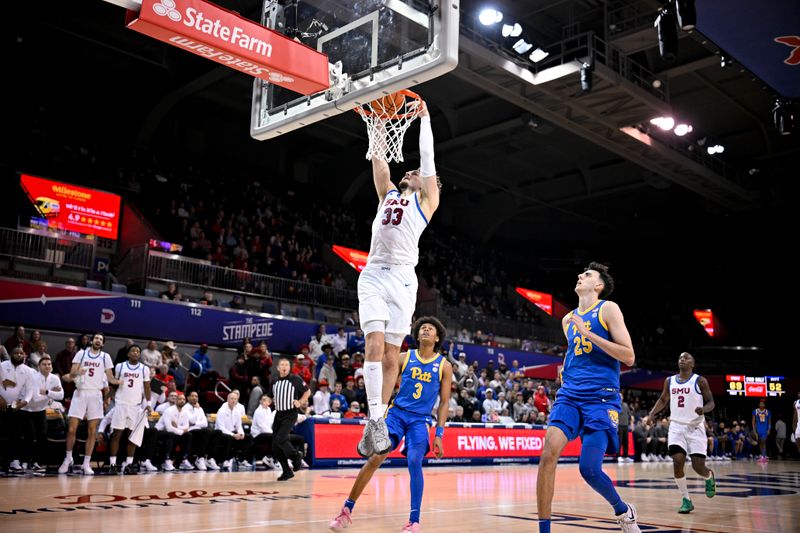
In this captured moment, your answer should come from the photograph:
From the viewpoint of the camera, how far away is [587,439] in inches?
206

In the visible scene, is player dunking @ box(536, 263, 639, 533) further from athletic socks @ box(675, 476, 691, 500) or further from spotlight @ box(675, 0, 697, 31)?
spotlight @ box(675, 0, 697, 31)

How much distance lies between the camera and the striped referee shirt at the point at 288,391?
36.9 ft

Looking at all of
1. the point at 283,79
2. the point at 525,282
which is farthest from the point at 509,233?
the point at 283,79

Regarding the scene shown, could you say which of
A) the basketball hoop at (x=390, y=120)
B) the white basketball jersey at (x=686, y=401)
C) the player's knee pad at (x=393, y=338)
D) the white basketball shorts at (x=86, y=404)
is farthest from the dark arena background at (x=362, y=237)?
the player's knee pad at (x=393, y=338)

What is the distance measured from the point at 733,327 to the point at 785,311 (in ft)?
9.04

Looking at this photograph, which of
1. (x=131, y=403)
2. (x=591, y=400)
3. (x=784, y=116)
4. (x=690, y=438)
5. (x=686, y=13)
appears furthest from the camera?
(x=131, y=403)

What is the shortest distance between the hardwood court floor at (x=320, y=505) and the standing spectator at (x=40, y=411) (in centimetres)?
158

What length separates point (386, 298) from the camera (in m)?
5.77

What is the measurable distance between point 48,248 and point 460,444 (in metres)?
11.0

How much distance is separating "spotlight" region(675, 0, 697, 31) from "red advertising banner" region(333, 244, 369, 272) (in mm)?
19239

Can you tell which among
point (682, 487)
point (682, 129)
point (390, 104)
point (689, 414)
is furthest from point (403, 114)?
point (682, 129)

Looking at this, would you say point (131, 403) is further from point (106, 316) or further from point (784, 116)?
point (784, 116)

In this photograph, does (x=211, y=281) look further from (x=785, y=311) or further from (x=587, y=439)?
(x=785, y=311)

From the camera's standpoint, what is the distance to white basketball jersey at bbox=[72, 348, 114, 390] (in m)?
11.4
